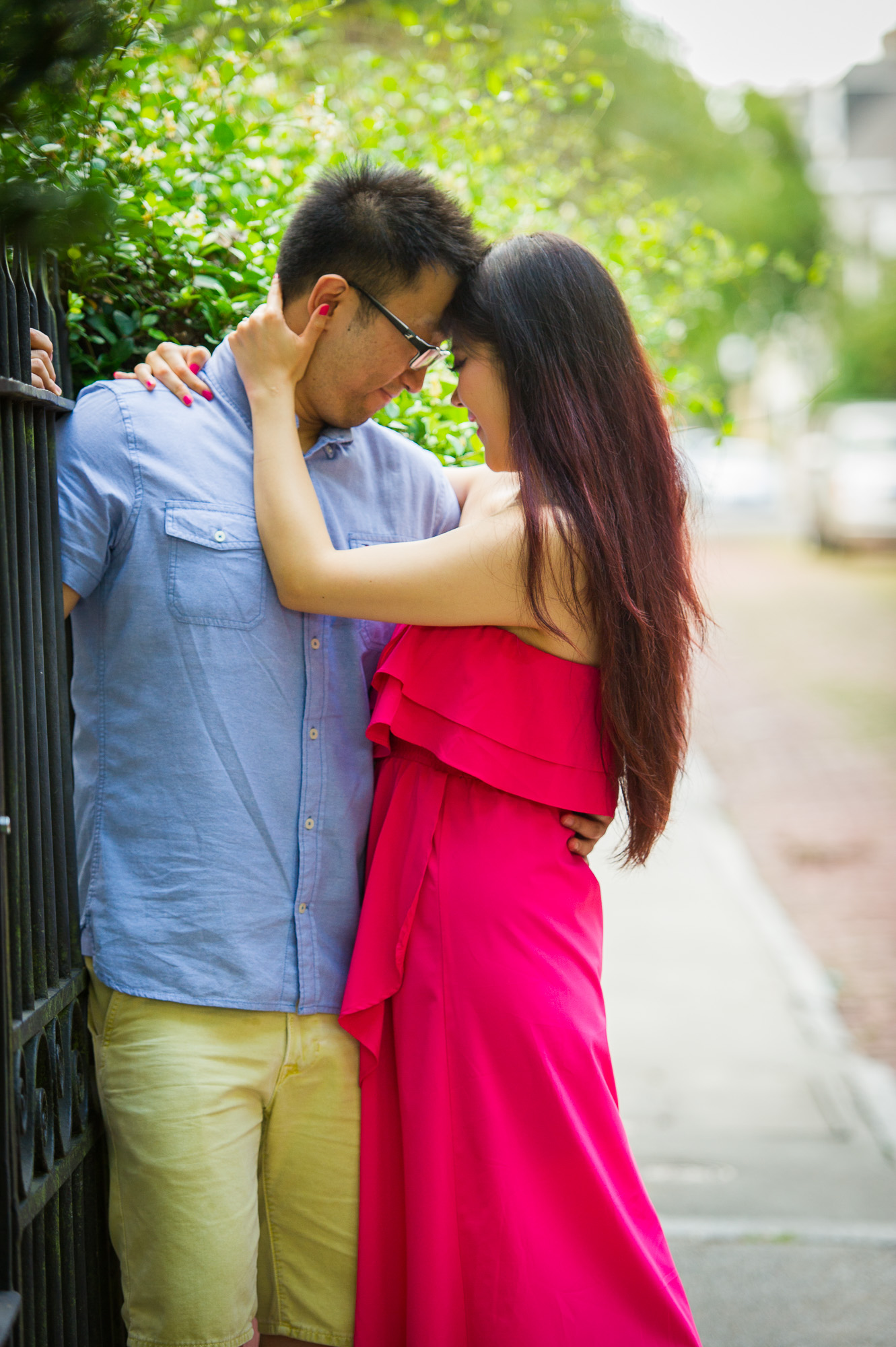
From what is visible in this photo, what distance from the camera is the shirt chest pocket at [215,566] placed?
6.46ft

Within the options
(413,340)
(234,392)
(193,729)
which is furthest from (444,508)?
(193,729)

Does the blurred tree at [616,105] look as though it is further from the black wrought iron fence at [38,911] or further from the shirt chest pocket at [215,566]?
the black wrought iron fence at [38,911]

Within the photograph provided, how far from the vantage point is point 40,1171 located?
71.0 inches

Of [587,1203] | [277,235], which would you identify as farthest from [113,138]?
[587,1203]

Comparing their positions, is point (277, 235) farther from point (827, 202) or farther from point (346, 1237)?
point (827, 202)

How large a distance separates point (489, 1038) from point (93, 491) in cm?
112

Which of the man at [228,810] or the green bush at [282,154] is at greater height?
the green bush at [282,154]

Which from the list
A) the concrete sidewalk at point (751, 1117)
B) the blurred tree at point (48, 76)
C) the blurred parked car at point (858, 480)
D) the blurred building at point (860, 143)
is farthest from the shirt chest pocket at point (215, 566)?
the blurred building at point (860, 143)

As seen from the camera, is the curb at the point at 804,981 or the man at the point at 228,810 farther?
the curb at the point at 804,981

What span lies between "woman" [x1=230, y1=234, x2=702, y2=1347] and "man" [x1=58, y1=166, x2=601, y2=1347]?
0.07 m

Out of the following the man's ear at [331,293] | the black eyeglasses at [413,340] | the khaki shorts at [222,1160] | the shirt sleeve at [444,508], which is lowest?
the khaki shorts at [222,1160]

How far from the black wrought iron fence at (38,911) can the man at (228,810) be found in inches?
2.7

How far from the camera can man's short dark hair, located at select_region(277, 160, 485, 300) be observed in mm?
2098

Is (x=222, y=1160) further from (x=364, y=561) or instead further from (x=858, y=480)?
(x=858, y=480)
